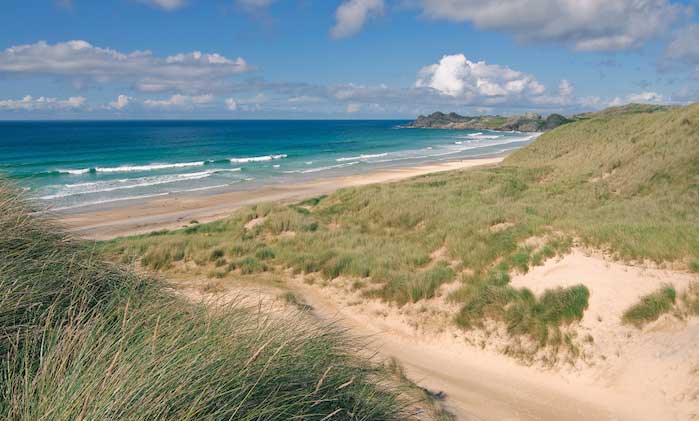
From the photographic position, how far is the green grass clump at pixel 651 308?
327 inches

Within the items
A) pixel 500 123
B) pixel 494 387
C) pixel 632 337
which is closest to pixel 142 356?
pixel 494 387

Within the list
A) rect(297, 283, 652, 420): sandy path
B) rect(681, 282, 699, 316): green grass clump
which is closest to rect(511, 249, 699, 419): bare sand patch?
rect(681, 282, 699, 316): green grass clump

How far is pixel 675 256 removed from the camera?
958 cm

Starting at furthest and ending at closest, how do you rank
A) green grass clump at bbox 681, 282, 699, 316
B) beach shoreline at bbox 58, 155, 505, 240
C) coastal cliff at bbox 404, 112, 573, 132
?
coastal cliff at bbox 404, 112, 573, 132 < beach shoreline at bbox 58, 155, 505, 240 < green grass clump at bbox 681, 282, 699, 316

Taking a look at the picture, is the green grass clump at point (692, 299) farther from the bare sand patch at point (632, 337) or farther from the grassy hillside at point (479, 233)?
the grassy hillside at point (479, 233)

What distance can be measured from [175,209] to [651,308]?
26709 millimetres

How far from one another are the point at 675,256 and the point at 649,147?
50.7ft

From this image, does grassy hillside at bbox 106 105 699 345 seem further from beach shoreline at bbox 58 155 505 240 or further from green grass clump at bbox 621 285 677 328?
beach shoreline at bbox 58 155 505 240

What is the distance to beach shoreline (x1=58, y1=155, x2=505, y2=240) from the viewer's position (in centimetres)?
2439

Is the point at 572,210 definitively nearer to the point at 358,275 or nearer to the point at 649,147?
the point at 358,275

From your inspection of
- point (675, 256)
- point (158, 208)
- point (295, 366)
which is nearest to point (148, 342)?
point (295, 366)

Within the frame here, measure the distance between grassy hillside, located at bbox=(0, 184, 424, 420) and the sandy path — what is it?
3.16 metres

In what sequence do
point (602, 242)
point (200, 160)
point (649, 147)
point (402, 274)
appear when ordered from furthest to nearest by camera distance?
1. point (200, 160)
2. point (649, 147)
3. point (402, 274)
4. point (602, 242)

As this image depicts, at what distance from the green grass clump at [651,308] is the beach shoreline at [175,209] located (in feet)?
62.9
